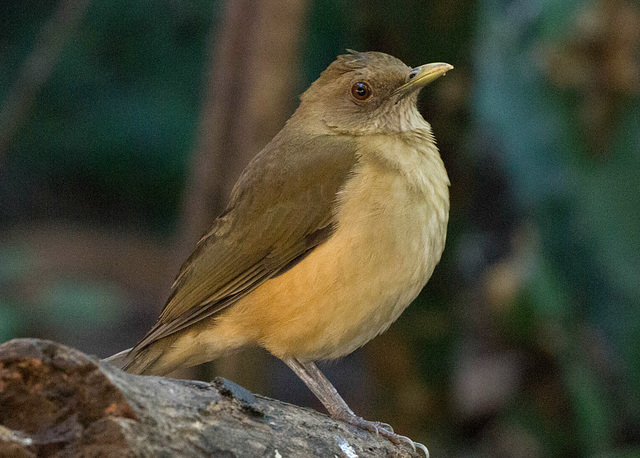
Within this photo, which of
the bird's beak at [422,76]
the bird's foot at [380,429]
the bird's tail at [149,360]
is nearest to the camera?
the bird's foot at [380,429]

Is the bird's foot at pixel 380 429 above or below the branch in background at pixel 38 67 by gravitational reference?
below

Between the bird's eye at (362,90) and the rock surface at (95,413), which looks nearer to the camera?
the rock surface at (95,413)

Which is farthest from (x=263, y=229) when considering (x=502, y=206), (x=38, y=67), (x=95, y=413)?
(x=38, y=67)

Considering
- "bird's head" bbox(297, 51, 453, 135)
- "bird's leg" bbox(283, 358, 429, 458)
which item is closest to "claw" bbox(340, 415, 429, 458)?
"bird's leg" bbox(283, 358, 429, 458)

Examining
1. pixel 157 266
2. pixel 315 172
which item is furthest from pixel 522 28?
pixel 157 266

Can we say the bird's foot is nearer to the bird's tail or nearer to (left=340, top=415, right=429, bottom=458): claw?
(left=340, top=415, right=429, bottom=458): claw

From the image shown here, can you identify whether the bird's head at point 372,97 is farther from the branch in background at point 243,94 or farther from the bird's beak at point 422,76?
the branch in background at point 243,94

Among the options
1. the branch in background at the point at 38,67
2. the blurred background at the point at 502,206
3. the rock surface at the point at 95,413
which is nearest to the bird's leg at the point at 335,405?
the rock surface at the point at 95,413
